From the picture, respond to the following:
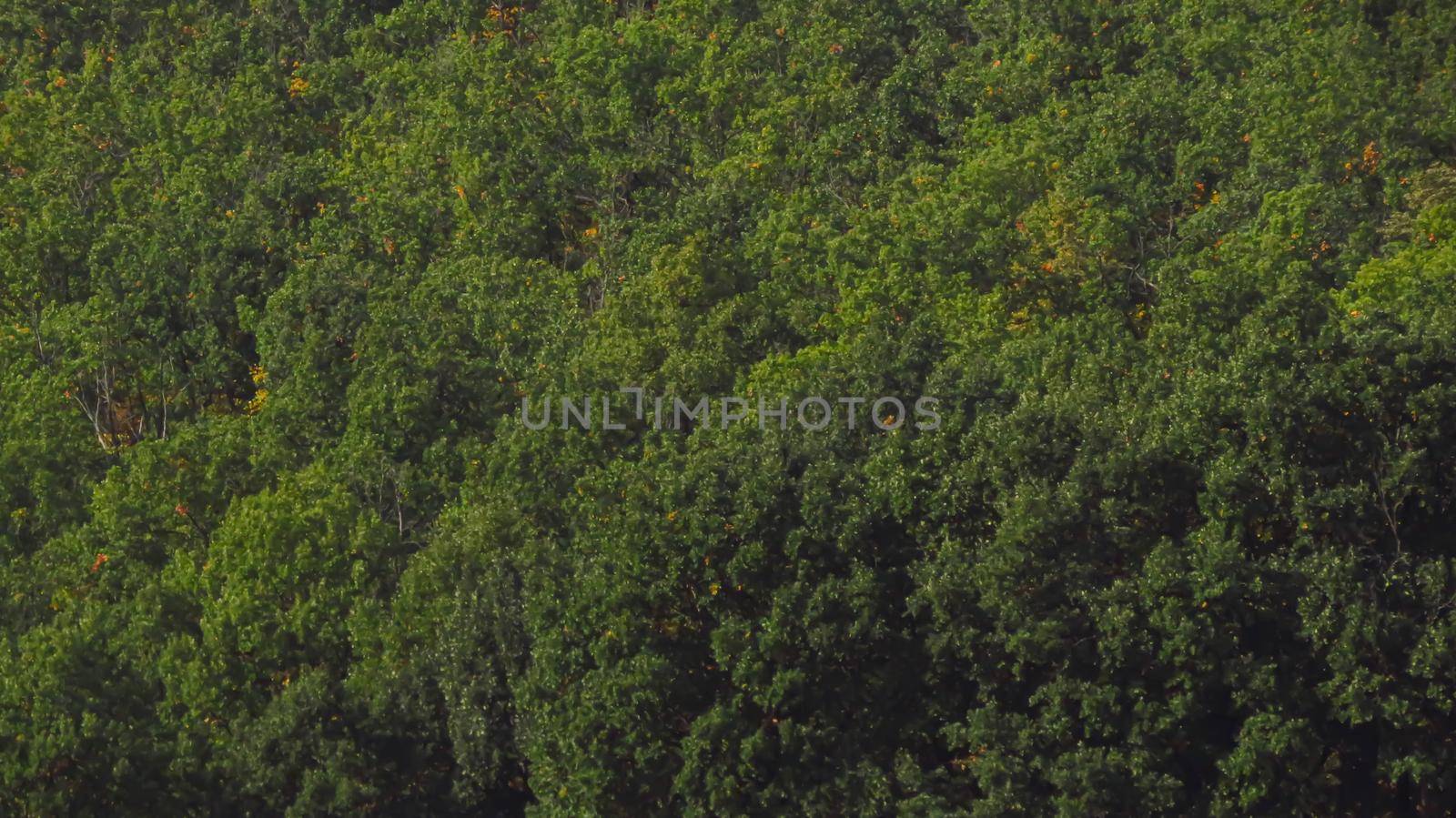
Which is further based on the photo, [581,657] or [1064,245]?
[1064,245]

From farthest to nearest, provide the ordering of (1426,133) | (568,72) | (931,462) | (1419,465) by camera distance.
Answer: (568,72) < (1426,133) < (931,462) < (1419,465)

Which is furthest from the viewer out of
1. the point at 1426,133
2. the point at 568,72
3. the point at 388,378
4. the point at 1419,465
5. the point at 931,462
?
the point at 568,72

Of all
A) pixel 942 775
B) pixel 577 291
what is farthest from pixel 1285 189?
pixel 942 775

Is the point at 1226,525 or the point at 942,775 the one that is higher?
the point at 1226,525

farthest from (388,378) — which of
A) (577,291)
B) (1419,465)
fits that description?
(1419,465)

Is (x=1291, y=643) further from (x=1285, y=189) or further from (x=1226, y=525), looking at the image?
(x=1285, y=189)

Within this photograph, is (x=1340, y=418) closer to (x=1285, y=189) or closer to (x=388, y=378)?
(x=1285, y=189)
